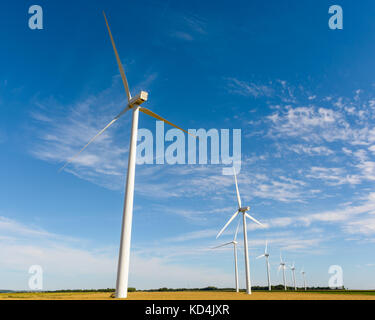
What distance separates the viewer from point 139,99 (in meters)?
38.1

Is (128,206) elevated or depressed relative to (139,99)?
depressed

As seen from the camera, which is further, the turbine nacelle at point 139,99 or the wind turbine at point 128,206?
the turbine nacelle at point 139,99

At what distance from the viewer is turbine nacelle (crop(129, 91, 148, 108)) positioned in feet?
125

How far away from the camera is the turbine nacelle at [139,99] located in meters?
38.1

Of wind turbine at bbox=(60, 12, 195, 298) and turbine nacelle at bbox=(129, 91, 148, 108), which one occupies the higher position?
turbine nacelle at bbox=(129, 91, 148, 108)

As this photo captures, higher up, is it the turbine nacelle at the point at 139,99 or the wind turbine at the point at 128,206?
the turbine nacelle at the point at 139,99

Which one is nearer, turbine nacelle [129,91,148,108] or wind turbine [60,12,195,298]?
wind turbine [60,12,195,298]

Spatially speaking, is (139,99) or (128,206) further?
(139,99)
